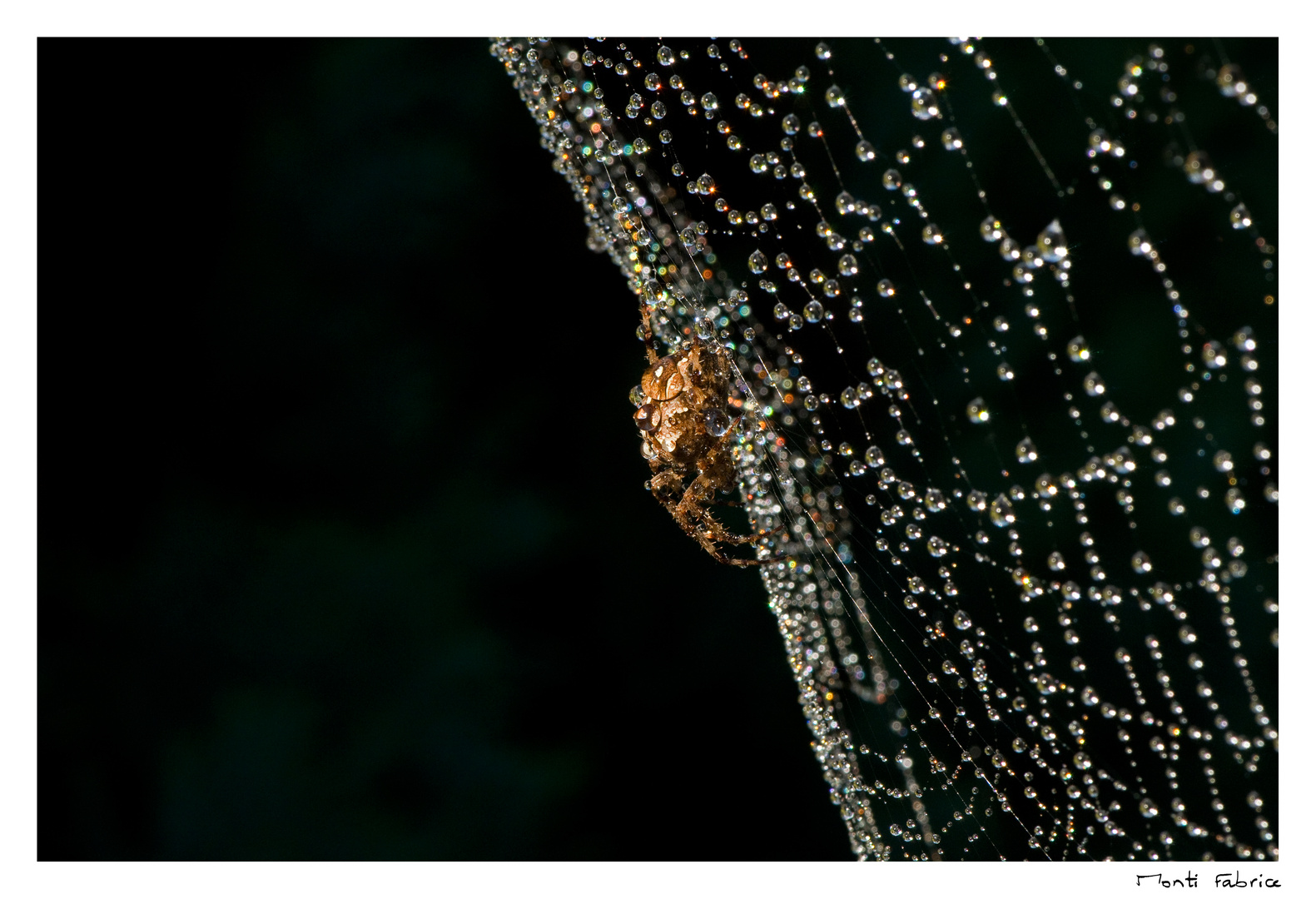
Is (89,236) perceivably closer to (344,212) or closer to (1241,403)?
(344,212)

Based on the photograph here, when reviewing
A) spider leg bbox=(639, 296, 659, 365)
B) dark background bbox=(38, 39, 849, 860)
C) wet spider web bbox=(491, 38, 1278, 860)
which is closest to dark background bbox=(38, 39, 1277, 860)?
dark background bbox=(38, 39, 849, 860)

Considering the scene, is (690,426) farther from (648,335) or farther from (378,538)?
(378,538)

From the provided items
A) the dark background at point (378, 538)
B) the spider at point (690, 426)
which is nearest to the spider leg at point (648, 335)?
the spider at point (690, 426)

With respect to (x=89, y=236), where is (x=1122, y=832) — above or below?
below

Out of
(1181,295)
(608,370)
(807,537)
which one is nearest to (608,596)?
(608,370)

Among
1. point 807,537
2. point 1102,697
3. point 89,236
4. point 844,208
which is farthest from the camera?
point 89,236

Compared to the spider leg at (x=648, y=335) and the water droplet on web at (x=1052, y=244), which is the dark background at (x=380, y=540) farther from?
the water droplet on web at (x=1052, y=244)

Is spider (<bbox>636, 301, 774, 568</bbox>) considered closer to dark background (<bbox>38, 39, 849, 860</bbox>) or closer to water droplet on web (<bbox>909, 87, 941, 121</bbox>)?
water droplet on web (<bbox>909, 87, 941, 121</bbox>)
